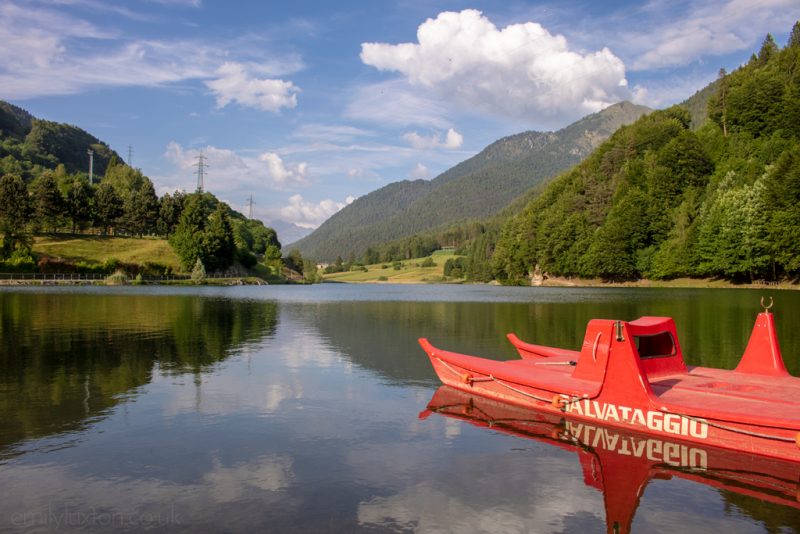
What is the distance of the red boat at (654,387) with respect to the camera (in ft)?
48.1

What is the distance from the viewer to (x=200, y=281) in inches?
6309

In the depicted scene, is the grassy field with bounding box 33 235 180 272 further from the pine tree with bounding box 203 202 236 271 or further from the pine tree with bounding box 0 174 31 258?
the pine tree with bounding box 203 202 236 271

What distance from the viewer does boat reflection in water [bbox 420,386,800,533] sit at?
12.7 m

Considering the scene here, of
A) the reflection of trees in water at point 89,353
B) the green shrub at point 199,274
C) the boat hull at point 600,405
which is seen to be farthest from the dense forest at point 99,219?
the boat hull at point 600,405

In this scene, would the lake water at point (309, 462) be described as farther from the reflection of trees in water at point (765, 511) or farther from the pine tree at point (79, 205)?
the pine tree at point (79, 205)

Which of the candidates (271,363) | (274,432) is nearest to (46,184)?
(271,363)

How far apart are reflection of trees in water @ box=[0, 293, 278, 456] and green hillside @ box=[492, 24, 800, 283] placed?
91.1 metres

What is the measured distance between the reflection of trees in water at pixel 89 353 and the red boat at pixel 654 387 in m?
13.3

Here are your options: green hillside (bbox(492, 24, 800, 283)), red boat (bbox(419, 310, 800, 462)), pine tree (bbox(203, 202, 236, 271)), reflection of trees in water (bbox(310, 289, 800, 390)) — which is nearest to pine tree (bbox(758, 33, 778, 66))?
green hillside (bbox(492, 24, 800, 283))

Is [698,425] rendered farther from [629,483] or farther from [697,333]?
[697,333]

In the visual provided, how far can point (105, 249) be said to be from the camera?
16275 centimetres

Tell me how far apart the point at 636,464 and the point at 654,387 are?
444cm

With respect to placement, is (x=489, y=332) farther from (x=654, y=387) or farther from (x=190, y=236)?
(x=190, y=236)

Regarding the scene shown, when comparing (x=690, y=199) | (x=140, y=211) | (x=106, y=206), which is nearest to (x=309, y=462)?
(x=690, y=199)
